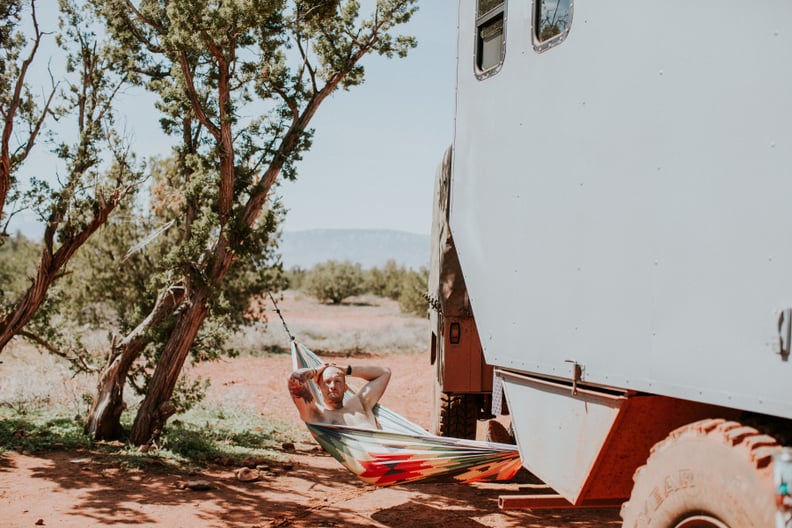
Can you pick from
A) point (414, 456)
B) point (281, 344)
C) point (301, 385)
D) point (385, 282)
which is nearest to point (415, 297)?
point (281, 344)

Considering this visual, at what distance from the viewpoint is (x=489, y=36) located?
449cm

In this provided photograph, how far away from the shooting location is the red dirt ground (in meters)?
5.64

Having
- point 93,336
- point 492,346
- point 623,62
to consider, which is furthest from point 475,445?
point 93,336

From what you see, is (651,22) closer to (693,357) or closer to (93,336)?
(693,357)

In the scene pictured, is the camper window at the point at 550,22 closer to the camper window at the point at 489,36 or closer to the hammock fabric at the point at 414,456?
the camper window at the point at 489,36

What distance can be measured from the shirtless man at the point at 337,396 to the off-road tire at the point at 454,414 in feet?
2.12

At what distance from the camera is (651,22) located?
122 inches

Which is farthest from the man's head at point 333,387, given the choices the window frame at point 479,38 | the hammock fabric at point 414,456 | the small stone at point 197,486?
the window frame at point 479,38

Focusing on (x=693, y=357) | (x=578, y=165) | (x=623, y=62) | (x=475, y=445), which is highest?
(x=623, y=62)

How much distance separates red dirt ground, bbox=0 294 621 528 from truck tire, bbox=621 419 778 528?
2.20m

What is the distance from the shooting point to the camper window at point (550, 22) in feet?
12.1

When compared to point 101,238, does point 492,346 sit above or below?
below

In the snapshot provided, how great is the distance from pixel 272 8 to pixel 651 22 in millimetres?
4295

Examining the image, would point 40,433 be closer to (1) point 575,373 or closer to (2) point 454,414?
(2) point 454,414
